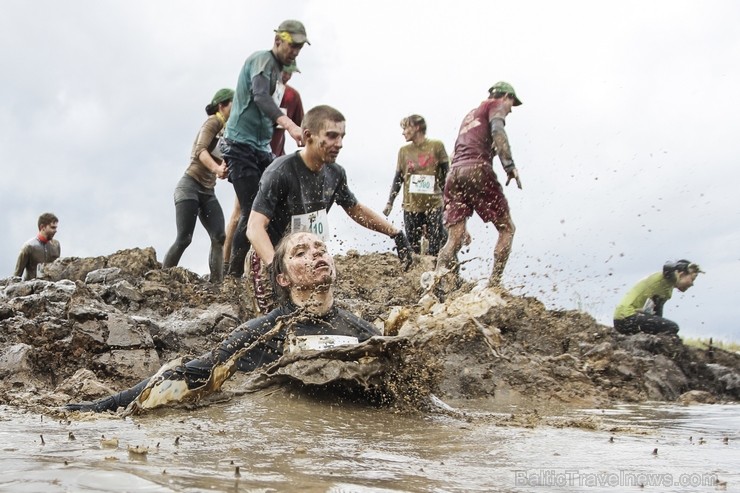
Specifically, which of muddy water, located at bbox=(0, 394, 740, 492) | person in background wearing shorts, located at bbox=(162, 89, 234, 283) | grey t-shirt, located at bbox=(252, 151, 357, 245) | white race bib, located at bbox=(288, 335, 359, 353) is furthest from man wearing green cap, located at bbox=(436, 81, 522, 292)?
white race bib, located at bbox=(288, 335, 359, 353)

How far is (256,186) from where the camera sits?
7.38m

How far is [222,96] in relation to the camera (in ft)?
30.6

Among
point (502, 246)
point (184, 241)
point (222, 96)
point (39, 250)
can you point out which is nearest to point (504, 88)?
point (502, 246)

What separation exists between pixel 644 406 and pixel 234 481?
5618 mm

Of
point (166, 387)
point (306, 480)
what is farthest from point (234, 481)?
point (166, 387)

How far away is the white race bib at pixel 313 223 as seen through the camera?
234 inches

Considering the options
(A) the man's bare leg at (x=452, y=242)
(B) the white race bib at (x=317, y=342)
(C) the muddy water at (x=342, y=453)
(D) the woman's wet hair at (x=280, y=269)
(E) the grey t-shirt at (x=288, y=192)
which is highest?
(A) the man's bare leg at (x=452, y=242)

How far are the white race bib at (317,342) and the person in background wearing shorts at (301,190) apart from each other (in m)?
1.13

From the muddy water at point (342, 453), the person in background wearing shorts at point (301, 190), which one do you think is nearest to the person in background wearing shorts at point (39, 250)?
the person in background wearing shorts at point (301, 190)

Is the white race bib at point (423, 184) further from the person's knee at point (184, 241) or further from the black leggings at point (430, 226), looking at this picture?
the person's knee at point (184, 241)

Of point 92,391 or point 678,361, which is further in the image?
point 678,361

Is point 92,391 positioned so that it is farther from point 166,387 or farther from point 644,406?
point 644,406

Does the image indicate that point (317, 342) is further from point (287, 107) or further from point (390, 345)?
point (287, 107)

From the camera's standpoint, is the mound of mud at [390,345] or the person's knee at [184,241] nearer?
the mound of mud at [390,345]
